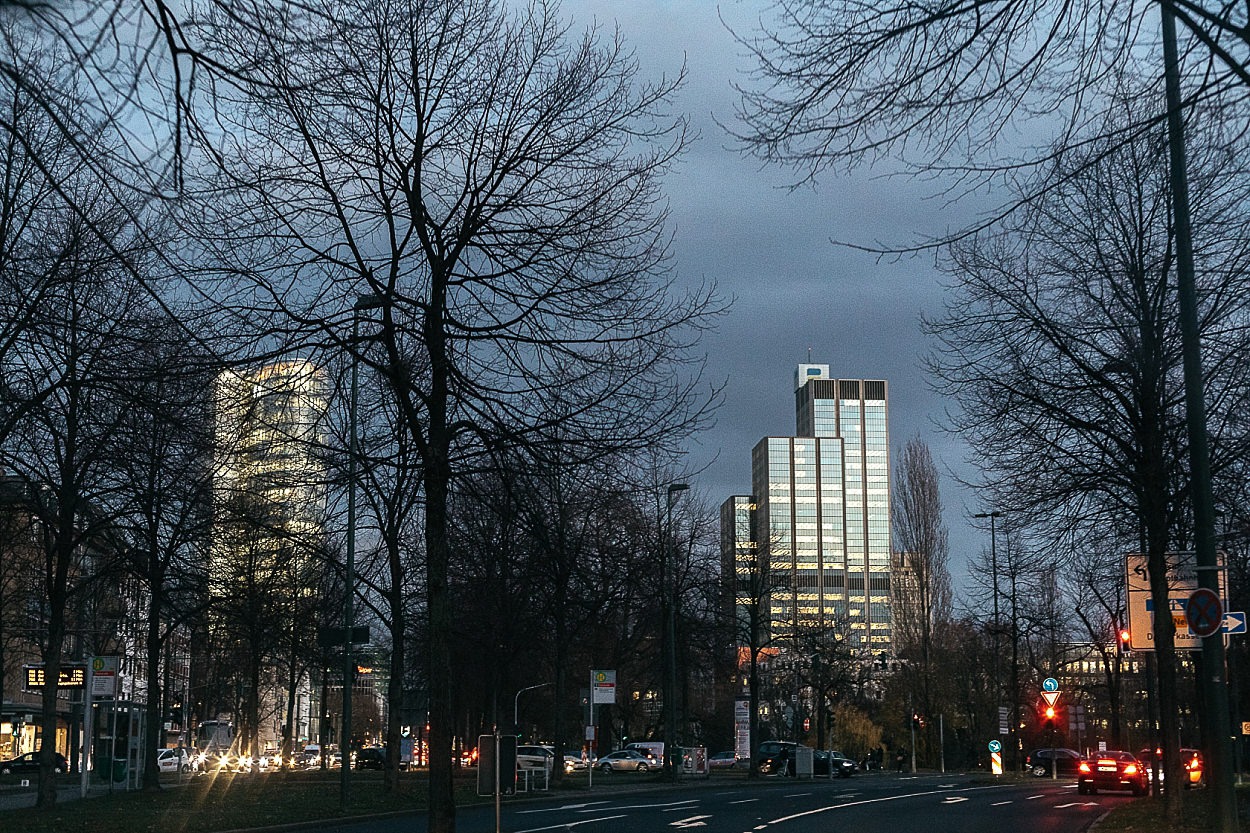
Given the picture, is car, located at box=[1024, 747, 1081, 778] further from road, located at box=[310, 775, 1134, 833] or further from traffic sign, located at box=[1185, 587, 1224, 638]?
traffic sign, located at box=[1185, 587, 1224, 638]

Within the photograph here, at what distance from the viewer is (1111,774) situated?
42.1 metres

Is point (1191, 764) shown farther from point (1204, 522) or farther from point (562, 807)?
point (1204, 522)

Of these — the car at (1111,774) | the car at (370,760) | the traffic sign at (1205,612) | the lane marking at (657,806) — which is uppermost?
the traffic sign at (1205,612)

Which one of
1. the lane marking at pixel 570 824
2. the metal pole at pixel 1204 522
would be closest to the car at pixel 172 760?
the lane marking at pixel 570 824

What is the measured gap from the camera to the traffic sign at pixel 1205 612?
575 inches

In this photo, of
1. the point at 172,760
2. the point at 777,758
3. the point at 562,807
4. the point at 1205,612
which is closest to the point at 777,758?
the point at 777,758

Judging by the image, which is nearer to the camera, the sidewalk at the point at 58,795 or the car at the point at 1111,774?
the sidewalk at the point at 58,795

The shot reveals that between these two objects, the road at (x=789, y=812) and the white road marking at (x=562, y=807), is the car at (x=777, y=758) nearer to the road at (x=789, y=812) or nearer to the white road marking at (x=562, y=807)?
the road at (x=789, y=812)

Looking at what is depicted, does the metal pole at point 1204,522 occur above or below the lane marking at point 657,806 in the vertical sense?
above

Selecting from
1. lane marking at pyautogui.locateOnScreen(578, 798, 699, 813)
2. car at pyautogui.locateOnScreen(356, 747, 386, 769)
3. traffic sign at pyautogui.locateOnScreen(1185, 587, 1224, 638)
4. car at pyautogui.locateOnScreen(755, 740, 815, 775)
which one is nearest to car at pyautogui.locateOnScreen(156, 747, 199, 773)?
car at pyautogui.locateOnScreen(356, 747, 386, 769)

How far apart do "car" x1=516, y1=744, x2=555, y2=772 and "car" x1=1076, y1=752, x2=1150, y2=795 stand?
17666 mm

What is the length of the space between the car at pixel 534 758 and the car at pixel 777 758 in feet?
36.1

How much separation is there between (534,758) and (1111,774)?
19.4 metres

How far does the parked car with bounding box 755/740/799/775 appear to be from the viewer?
6182 centimetres
